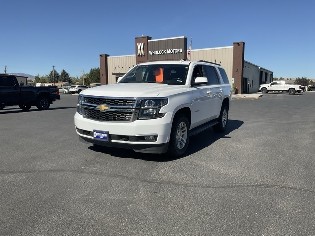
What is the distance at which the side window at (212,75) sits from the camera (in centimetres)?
768

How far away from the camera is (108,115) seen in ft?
17.6

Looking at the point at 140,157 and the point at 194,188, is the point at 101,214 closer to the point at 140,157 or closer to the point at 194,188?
the point at 194,188

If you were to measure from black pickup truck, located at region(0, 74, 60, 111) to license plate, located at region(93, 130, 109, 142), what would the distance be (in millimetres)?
12187

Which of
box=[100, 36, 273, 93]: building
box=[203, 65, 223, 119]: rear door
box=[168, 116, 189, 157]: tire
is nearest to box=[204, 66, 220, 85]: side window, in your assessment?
box=[203, 65, 223, 119]: rear door

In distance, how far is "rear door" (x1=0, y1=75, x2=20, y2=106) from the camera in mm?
15484

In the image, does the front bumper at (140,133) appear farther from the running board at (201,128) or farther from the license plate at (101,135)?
the running board at (201,128)

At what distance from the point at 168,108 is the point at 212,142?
7.81 feet

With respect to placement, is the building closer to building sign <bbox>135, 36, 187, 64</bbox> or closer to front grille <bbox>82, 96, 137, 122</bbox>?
building sign <bbox>135, 36, 187, 64</bbox>

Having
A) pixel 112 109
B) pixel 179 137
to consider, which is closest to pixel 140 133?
pixel 112 109

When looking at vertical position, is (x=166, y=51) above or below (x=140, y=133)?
above

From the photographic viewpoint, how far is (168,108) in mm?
5352

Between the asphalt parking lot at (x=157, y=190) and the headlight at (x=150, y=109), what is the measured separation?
2.84ft

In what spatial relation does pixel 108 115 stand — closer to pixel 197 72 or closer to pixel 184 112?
pixel 184 112

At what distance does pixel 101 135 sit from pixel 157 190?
1791 mm
